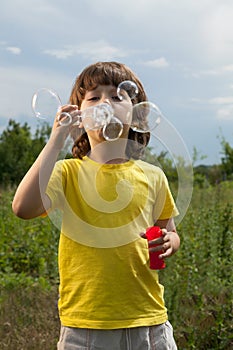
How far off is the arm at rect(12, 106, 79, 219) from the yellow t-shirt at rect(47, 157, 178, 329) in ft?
0.22

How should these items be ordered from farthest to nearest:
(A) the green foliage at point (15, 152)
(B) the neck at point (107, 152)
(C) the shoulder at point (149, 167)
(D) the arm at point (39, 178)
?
(A) the green foliage at point (15, 152)
(C) the shoulder at point (149, 167)
(B) the neck at point (107, 152)
(D) the arm at point (39, 178)

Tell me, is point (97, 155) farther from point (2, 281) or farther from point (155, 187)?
point (2, 281)

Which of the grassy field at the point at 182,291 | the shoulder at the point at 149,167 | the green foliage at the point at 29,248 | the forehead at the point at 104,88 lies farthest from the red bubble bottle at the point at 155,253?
the green foliage at the point at 29,248

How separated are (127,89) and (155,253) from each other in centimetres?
65

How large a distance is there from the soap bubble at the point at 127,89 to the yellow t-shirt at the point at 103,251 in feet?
0.93

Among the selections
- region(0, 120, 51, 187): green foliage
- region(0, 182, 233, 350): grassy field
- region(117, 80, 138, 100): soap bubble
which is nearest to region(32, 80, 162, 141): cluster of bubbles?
region(117, 80, 138, 100): soap bubble

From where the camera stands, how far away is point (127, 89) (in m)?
2.50

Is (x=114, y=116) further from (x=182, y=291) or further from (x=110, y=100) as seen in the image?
(x=182, y=291)

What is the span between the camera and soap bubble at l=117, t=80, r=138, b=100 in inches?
95.6

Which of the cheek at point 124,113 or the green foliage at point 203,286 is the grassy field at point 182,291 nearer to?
the green foliage at point 203,286

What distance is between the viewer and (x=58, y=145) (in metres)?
2.23

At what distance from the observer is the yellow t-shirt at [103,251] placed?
232 centimetres

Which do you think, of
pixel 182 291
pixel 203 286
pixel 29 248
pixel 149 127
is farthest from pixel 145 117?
pixel 29 248

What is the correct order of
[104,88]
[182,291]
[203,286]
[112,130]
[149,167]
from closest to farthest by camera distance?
[112,130] < [104,88] < [149,167] < [182,291] < [203,286]
